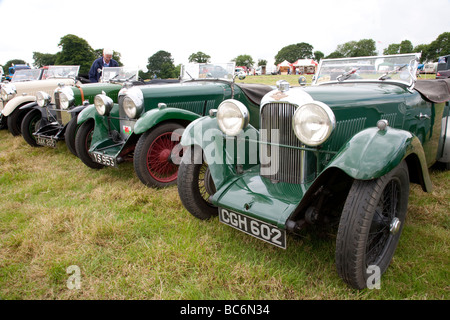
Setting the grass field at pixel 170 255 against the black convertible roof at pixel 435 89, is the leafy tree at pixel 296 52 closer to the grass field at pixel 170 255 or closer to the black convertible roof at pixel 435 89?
the black convertible roof at pixel 435 89

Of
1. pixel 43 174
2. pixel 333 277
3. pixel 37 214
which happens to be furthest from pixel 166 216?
pixel 43 174

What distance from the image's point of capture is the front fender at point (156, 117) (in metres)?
3.13

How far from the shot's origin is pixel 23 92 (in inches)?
267

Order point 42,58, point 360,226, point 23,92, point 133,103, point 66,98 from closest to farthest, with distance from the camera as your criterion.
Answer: point 360,226 → point 133,103 → point 66,98 → point 23,92 → point 42,58

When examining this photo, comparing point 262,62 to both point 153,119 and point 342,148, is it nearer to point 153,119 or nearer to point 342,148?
point 153,119

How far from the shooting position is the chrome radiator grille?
2.04 meters

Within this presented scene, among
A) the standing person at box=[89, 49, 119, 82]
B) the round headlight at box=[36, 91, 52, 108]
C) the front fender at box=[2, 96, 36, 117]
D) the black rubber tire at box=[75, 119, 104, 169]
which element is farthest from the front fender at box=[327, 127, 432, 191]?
the front fender at box=[2, 96, 36, 117]

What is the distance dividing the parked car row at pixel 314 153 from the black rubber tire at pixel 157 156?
0.04ft

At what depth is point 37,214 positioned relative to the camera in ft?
9.04

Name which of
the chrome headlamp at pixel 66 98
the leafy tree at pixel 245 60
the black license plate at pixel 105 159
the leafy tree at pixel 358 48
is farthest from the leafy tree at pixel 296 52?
the black license plate at pixel 105 159

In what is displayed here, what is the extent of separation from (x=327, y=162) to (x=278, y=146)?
0.37 meters

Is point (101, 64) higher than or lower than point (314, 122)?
higher

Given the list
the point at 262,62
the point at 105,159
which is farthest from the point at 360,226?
the point at 262,62
